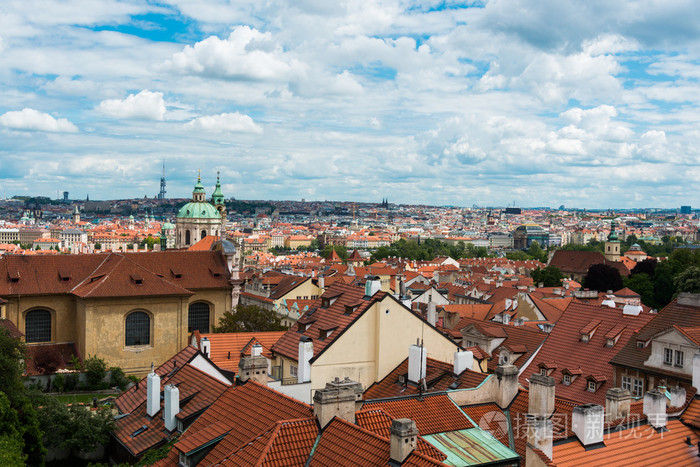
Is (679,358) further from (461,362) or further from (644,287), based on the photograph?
(644,287)

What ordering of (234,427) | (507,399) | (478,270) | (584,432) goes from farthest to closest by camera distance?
(478,270)
(507,399)
(234,427)
(584,432)

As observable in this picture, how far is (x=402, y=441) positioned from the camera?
13086 mm

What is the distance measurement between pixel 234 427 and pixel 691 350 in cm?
1585

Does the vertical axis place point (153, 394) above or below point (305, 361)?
below

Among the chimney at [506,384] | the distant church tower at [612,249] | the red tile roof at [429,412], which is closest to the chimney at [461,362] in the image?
the chimney at [506,384]

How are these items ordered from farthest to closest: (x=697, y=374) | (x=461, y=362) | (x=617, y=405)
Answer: (x=461, y=362)
(x=697, y=374)
(x=617, y=405)

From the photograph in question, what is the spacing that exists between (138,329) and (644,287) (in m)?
56.8

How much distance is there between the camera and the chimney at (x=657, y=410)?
1634 cm

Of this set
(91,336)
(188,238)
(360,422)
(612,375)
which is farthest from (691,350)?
(188,238)

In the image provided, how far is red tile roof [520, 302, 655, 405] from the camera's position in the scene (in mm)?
27748

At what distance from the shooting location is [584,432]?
14.8 m

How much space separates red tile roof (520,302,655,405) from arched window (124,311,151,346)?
998 inches

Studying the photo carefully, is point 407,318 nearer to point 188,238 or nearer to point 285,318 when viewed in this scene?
point 285,318

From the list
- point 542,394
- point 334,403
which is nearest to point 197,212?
point 542,394
